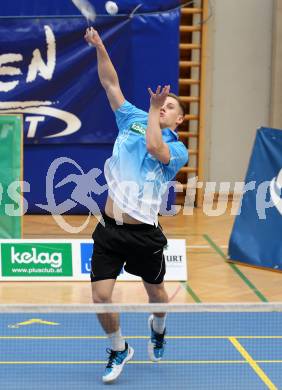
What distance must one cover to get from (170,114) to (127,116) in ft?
1.01

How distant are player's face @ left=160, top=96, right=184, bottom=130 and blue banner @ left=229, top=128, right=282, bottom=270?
389 centimetres

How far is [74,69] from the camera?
1316 centimetres

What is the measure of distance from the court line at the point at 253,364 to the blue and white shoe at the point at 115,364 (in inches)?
35.3

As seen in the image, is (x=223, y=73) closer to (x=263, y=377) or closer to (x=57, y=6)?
(x=57, y=6)

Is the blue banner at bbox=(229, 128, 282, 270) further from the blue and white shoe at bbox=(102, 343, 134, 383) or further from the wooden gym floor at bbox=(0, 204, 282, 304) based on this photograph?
the blue and white shoe at bbox=(102, 343, 134, 383)

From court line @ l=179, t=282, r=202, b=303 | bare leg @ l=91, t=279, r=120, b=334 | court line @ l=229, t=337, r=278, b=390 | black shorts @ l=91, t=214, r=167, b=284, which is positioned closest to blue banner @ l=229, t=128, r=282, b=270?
court line @ l=179, t=282, r=202, b=303

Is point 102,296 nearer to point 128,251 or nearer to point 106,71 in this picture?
point 128,251

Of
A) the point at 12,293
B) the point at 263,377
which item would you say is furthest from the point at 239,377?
the point at 12,293

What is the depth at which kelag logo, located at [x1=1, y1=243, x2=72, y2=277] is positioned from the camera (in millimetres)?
9750

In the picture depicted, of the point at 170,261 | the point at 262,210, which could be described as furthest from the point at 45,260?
the point at 262,210

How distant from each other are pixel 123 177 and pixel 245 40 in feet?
29.7

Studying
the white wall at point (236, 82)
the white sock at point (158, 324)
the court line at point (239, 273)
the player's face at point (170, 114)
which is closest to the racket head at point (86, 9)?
the white wall at point (236, 82)

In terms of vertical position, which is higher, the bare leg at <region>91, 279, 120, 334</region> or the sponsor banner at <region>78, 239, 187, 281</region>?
the bare leg at <region>91, 279, 120, 334</region>

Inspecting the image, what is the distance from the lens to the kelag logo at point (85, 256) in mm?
9664
